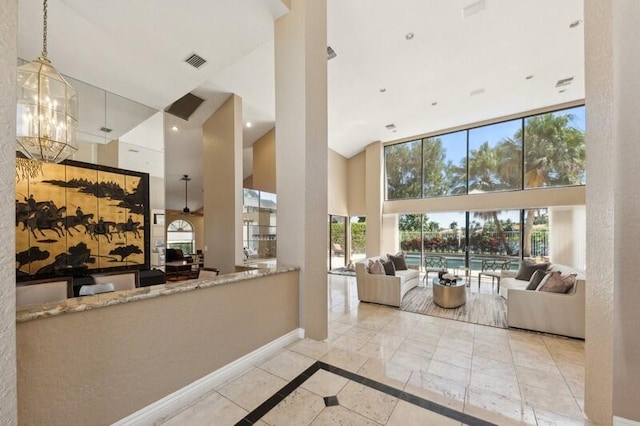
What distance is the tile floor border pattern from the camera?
1788mm

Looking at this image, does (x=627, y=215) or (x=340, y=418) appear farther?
(x=340, y=418)

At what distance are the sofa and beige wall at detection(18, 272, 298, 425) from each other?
4.05m

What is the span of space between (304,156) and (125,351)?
229 cm

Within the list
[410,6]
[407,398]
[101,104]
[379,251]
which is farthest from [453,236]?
[101,104]

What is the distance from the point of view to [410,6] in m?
3.75

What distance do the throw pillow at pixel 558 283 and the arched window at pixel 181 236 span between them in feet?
42.6

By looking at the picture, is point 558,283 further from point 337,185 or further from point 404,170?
point 337,185

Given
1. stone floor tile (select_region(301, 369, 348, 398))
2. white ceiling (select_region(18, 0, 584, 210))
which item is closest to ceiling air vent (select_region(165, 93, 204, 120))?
white ceiling (select_region(18, 0, 584, 210))

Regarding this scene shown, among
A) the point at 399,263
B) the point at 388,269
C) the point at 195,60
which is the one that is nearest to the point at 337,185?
the point at 399,263

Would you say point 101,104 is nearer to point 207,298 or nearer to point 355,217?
point 207,298

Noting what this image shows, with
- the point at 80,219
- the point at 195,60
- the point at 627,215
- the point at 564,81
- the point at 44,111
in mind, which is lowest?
the point at 80,219

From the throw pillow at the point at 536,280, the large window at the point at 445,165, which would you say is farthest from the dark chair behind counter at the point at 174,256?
the throw pillow at the point at 536,280

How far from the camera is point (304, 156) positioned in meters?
2.92

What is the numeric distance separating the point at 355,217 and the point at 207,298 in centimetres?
853
